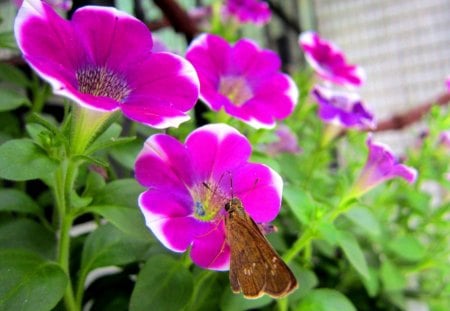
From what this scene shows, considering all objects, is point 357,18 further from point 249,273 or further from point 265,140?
point 249,273

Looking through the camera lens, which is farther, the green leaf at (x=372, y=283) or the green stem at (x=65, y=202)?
the green leaf at (x=372, y=283)

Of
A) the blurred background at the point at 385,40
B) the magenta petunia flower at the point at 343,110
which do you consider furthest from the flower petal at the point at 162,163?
the blurred background at the point at 385,40

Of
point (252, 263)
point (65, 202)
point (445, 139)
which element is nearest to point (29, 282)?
point (65, 202)

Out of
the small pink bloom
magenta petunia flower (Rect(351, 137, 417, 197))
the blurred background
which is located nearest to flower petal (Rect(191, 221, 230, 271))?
magenta petunia flower (Rect(351, 137, 417, 197))

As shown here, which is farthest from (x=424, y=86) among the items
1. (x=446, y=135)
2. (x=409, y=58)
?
(x=446, y=135)

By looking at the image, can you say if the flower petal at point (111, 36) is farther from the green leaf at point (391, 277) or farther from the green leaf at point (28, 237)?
the green leaf at point (391, 277)

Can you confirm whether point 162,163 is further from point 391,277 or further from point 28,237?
point 391,277
